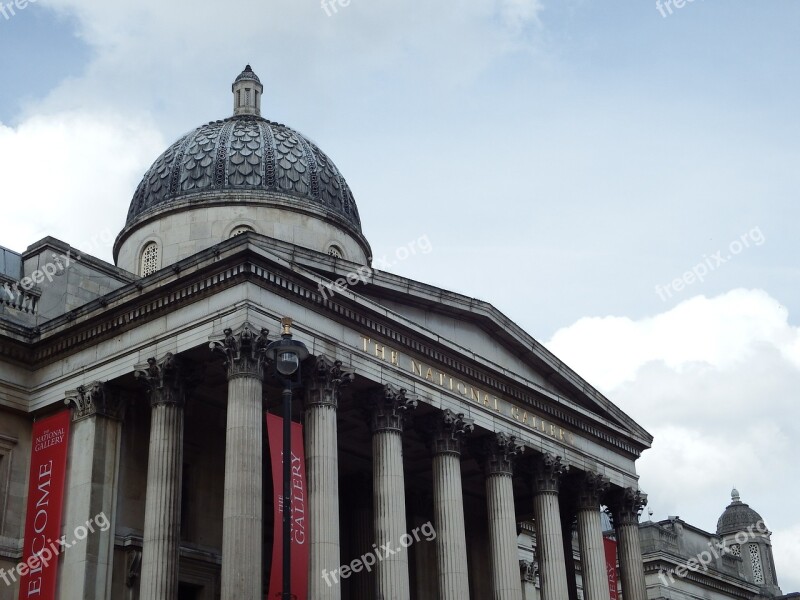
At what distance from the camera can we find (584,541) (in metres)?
40.2

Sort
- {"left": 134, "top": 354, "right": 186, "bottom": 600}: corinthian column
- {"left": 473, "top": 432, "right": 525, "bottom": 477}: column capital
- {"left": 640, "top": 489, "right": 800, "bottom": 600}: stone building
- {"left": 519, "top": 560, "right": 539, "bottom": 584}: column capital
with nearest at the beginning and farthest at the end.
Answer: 1. {"left": 134, "top": 354, "right": 186, "bottom": 600}: corinthian column
2. {"left": 473, "top": 432, "right": 525, "bottom": 477}: column capital
3. {"left": 519, "top": 560, "right": 539, "bottom": 584}: column capital
4. {"left": 640, "top": 489, "right": 800, "bottom": 600}: stone building

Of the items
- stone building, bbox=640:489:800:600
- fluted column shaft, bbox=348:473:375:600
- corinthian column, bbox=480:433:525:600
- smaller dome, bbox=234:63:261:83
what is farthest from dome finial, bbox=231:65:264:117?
stone building, bbox=640:489:800:600

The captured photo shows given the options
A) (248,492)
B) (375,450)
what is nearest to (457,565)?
(375,450)

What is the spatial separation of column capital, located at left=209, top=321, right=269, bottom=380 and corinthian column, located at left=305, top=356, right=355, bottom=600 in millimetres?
1984

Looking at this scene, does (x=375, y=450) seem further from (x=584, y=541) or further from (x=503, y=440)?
(x=584, y=541)

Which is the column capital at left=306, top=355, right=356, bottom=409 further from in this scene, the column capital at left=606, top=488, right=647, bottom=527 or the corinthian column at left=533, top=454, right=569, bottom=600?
the column capital at left=606, top=488, right=647, bottom=527

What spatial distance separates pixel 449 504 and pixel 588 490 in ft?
27.7

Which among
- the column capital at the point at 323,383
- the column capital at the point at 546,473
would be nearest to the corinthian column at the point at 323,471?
the column capital at the point at 323,383

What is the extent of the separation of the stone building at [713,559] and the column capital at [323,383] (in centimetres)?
3461

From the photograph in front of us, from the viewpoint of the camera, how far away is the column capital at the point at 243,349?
2830 cm

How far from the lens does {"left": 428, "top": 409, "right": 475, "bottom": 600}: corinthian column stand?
108ft

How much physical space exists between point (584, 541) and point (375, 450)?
11352 mm

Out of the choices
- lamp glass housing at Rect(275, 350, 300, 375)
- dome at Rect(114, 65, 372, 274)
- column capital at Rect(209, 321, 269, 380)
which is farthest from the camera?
dome at Rect(114, 65, 372, 274)

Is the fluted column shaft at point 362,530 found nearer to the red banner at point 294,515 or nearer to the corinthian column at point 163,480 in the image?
the red banner at point 294,515
